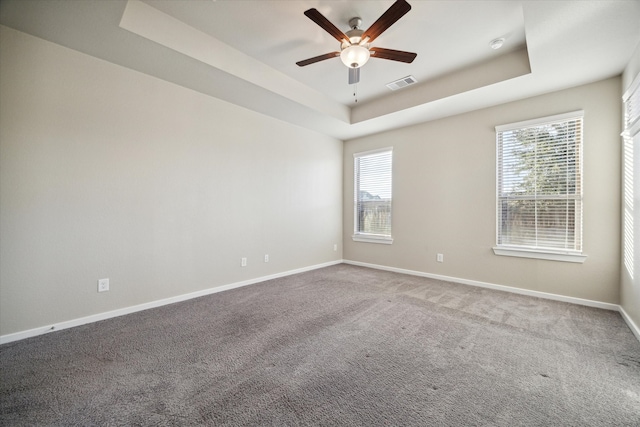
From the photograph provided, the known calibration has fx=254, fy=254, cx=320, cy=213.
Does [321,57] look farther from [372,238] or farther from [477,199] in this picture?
[372,238]

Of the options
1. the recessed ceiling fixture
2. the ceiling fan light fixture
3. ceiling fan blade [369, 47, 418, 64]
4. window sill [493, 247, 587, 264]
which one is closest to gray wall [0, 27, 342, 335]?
the ceiling fan light fixture

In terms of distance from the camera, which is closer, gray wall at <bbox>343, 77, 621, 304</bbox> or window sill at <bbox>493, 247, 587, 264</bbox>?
gray wall at <bbox>343, 77, 621, 304</bbox>

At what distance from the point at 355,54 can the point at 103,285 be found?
3416mm

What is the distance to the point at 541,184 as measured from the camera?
3.31 meters

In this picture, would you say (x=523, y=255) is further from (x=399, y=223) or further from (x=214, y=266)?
(x=214, y=266)

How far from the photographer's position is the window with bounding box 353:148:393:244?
16.0ft

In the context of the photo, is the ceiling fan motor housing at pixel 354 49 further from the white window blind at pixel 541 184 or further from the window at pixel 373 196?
the window at pixel 373 196

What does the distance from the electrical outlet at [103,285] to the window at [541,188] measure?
4.86 metres

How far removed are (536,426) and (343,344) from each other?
125 centimetres

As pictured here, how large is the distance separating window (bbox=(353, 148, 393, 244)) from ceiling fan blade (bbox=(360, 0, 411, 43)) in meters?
2.77

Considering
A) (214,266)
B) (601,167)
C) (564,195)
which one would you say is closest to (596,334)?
(564,195)

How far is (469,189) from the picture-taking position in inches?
153

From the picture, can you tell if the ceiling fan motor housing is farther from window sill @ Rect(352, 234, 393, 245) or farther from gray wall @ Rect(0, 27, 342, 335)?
window sill @ Rect(352, 234, 393, 245)

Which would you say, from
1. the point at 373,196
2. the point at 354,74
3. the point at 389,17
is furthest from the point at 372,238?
the point at 389,17
